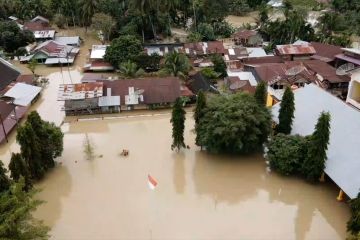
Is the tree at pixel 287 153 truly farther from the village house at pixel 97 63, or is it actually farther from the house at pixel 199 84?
the village house at pixel 97 63

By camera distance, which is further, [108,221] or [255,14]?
[255,14]

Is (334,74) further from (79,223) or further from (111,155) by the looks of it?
(79,223)

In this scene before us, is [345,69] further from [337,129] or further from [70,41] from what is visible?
[70,41]

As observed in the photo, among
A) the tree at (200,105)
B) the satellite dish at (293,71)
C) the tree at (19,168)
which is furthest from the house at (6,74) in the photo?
the satellite dish at (293,71)

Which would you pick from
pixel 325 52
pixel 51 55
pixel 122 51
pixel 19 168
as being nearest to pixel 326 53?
pixel 325 52

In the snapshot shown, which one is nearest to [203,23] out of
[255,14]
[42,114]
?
[255,14]
